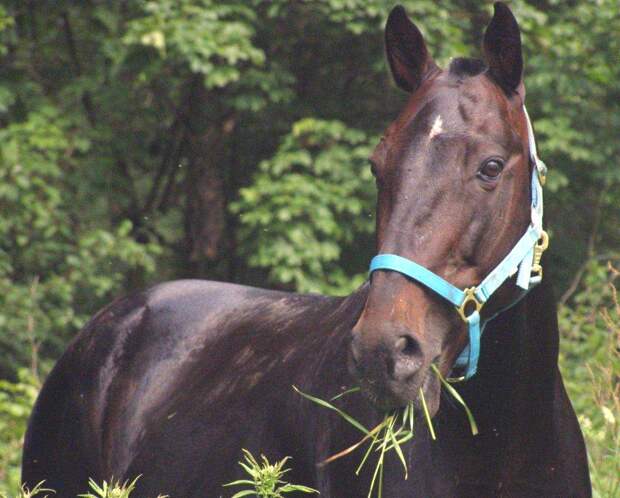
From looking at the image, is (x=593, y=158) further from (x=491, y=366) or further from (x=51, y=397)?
(x=491, y=366)

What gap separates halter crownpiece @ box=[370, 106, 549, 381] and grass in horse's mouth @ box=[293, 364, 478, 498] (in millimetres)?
122

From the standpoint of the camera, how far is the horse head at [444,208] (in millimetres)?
2826

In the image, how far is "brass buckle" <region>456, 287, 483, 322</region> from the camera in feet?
9.86

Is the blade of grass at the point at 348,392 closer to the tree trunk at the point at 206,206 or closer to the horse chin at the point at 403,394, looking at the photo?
the horse chin at the point at 403,394

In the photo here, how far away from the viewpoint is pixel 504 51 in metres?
3.29

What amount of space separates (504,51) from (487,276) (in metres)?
0.64

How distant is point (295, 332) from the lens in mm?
4254

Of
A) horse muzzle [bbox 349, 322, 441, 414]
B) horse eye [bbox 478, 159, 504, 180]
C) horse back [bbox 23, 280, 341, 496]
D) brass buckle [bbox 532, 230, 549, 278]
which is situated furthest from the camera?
horse back [bbox 23, 280, 341, 496]

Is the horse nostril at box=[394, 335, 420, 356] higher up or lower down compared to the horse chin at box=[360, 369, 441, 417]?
higher up

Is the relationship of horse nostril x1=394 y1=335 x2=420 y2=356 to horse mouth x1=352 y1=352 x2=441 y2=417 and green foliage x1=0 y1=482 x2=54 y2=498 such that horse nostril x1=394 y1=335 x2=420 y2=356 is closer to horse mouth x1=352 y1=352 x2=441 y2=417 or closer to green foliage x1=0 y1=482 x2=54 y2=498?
horse mouth x1=352 y1=352 x2=441 y2=417

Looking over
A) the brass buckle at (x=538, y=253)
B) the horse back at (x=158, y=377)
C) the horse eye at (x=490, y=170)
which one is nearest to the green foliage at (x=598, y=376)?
the brass buckle at (x=538, y=253)

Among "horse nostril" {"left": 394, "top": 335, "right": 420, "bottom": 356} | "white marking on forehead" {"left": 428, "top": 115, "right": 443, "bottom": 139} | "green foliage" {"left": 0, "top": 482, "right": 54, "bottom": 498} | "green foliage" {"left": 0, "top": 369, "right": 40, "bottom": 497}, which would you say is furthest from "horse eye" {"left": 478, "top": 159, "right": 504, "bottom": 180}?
"green foliage" {"left": 0, "top": 369, "right": 40, "bottom": 497}

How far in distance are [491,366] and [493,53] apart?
84cm

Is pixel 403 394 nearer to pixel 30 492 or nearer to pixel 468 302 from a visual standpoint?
pixel 468 302
